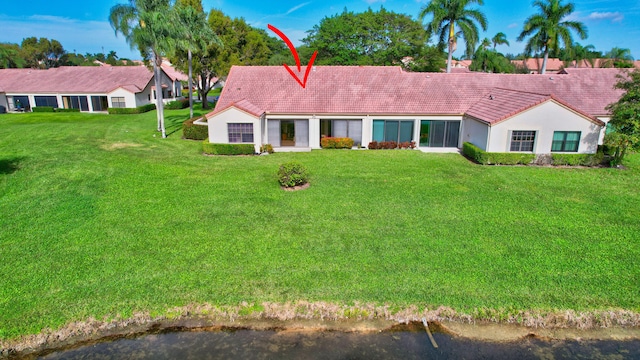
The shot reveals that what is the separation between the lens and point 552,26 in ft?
120

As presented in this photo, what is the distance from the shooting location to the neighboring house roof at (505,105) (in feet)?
79.4

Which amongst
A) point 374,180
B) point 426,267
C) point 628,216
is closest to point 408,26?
point 374,180

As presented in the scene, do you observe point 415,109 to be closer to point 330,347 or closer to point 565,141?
point 565,141

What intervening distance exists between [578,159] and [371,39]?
31.0 meters

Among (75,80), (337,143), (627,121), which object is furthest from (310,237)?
(75,80)

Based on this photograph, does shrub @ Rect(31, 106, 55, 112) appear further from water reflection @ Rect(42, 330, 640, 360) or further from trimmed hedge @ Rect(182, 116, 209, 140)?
water reflection @ Rect(42, 330, 640, 360)

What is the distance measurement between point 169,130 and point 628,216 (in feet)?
108

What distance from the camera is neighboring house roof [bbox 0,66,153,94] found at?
46906 millimetres

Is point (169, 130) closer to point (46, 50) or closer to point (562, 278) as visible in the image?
point (562, 278)

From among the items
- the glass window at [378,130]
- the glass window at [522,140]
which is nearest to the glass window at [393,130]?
the glass window at [378,130]

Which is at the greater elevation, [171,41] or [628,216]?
[171,41]

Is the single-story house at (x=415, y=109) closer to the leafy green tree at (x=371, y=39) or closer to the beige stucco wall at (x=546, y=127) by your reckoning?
the beige stucco wall at (x=546, y=127)

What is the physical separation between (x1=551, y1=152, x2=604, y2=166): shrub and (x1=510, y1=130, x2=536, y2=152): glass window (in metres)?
1.46

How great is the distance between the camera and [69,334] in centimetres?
1052
